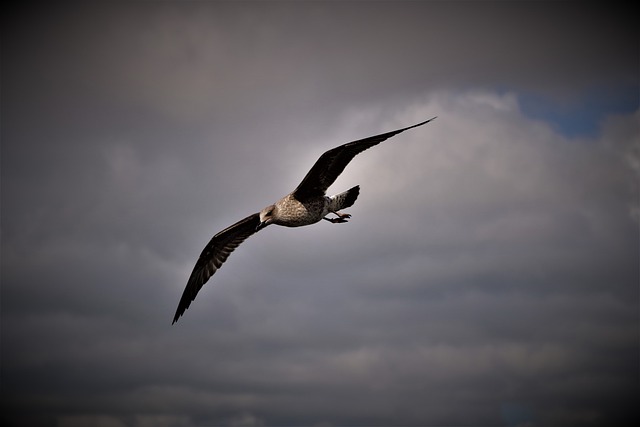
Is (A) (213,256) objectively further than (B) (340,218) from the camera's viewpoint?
Yes

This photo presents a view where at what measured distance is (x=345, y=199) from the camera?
23.8m

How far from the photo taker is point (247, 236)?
2759 cm

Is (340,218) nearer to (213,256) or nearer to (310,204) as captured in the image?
(310,204)

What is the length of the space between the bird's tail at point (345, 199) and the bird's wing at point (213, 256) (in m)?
4.33

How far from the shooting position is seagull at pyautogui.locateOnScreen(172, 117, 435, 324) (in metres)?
20.4

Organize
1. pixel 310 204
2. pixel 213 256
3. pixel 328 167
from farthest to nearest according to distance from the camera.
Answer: pixel 213 256
pixel 310 204
pixel 328 167

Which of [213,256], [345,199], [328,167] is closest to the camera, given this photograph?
[328,167]

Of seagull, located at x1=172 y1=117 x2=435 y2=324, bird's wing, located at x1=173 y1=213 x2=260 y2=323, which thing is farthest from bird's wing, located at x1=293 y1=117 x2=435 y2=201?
bird's wing, located at x1=173 y1=213 x2=260 y2=323

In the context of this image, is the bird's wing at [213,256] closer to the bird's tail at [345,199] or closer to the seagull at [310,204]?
the seagull at [310,204]

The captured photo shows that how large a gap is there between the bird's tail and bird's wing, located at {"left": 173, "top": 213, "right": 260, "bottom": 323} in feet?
14.2

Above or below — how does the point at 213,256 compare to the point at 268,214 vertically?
above

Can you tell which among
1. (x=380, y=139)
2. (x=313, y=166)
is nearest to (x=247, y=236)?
(x=313, y=166)

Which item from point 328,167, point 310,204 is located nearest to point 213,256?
point 310,204

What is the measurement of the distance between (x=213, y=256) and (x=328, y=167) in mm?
9334
